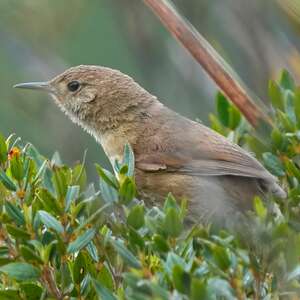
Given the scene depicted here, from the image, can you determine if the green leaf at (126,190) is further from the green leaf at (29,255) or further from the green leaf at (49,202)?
the green leaf at (29,255)

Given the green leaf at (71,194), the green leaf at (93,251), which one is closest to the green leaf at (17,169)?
the green leaf at (71,194)

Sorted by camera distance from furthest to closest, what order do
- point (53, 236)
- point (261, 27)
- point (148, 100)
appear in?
point (148, 100) → point (261, 27) → point (53, 236)

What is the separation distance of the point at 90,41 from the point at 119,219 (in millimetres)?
6078

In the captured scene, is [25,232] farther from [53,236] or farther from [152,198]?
[152,198]

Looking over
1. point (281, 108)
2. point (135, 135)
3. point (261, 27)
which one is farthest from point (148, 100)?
point (261, 27)

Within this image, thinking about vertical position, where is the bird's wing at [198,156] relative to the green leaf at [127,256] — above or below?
below

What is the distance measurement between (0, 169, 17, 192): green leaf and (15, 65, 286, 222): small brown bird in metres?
0.84

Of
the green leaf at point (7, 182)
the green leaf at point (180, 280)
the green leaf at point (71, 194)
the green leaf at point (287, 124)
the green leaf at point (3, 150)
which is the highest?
the green leaf at point (3, 150)

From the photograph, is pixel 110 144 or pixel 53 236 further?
pixel 110 144

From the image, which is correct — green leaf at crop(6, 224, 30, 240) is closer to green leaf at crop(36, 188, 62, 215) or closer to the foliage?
the foliage

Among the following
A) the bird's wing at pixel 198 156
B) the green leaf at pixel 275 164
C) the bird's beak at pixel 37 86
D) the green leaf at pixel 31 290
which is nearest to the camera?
the green leaf at pixel 31 290

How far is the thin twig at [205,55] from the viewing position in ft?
11.2

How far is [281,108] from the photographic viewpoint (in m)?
4.11

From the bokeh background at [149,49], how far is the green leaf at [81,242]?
601mm
